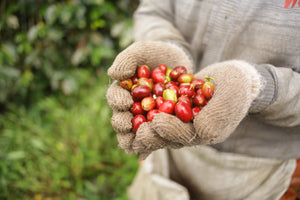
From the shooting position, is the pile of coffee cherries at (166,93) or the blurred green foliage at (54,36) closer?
the pile of coffee cherries at (166,93)

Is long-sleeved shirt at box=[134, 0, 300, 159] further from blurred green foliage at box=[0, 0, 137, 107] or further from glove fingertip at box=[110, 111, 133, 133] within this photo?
blurred green foliage at box=[0, 0, 137, 107]

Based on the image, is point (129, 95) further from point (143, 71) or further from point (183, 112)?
Answer: point (183, 112)

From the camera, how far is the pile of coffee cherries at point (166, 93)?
1.35 m

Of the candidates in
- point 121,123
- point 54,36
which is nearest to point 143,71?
point 121,123

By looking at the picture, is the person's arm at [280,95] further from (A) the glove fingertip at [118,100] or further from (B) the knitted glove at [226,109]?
(A) the glove fingertip at [118,100]

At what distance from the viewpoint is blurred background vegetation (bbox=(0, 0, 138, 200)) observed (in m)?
2.93

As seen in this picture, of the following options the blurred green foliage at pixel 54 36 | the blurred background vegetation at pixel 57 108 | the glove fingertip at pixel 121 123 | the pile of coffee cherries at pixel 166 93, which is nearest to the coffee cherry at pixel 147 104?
the pile of coffee cherries at pixel 166 93

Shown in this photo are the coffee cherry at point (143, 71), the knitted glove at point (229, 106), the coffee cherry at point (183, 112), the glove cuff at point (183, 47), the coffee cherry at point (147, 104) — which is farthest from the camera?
the glove cuff at point (183, 47)

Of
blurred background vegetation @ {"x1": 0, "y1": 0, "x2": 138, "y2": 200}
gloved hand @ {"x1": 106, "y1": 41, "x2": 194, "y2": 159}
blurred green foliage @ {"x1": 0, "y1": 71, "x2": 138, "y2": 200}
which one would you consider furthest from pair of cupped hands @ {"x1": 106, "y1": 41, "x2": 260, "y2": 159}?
blurred background vegetation @ {"x1": 0, "y1": 0, "x2": 138, "y2": 200}

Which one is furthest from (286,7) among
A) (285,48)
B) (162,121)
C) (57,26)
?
(57,26)

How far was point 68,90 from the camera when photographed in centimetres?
332

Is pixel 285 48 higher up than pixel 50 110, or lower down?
higher up

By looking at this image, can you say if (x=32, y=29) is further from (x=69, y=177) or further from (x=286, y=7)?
(x=286, y=7)

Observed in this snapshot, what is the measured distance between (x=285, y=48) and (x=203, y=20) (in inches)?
22.3
